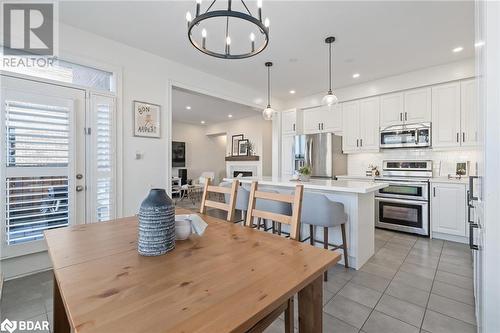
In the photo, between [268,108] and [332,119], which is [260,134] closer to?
[332,119]

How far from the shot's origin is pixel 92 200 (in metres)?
2.73

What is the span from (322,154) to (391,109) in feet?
4.73

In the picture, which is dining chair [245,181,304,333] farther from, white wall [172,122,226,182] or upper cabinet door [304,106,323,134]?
white wall [172,122,226,182]

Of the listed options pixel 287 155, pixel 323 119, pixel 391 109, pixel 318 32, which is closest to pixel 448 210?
pixel 391 109

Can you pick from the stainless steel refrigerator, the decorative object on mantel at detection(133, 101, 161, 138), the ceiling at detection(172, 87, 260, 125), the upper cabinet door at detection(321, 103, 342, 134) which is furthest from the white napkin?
the upper cabinet door at detection(321, 103, 342, 134)

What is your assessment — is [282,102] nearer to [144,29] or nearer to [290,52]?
[290,52]

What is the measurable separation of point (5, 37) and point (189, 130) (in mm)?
6323

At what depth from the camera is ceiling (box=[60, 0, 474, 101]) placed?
2273mm

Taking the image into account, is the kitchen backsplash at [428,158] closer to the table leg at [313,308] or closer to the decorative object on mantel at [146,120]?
the table leg at [313,308]

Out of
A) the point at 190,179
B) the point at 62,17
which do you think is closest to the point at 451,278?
the point at 62,17

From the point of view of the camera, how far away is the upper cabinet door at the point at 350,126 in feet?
14.7

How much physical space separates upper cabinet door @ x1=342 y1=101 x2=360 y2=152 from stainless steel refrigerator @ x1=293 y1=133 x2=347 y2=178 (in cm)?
16

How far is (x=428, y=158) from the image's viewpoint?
3918 mm

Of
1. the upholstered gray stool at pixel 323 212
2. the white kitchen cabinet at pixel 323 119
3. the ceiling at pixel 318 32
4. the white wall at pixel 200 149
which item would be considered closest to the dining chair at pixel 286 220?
the upholstered gray stool at pixel 323 212
